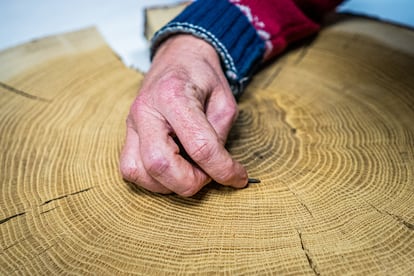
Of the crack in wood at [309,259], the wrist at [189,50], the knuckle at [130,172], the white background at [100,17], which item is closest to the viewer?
the crack in wood at [309,259]

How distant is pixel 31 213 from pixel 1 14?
98 centimetres

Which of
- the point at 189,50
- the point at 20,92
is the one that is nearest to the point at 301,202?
the point at 189,50

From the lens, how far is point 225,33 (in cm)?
85

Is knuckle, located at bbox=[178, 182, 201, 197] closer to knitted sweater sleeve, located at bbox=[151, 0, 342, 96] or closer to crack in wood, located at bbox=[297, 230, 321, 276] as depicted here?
crack in wood, located at bbox=[297, 230, 321, 276]

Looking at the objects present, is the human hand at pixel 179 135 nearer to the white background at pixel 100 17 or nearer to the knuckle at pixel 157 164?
the knuckle at pixel 157 164

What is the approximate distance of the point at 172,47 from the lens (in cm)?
82

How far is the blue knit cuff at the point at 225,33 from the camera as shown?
83cm

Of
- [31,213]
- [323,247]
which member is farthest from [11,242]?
[323,247]

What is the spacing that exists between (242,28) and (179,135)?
0.40 meters

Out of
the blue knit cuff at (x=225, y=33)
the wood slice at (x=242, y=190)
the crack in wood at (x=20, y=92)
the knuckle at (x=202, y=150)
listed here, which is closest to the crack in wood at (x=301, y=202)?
the wood slice at (x=242, y=190)

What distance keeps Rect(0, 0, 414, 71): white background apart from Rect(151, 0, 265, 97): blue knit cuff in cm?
25

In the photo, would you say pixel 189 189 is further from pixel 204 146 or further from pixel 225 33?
pixel 225 33

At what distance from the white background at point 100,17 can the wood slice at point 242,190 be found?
22cm

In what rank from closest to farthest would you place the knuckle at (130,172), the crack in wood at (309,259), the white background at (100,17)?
the crack in wood at (309,259), the knuckle at (130,172), the white background at (100,17)
